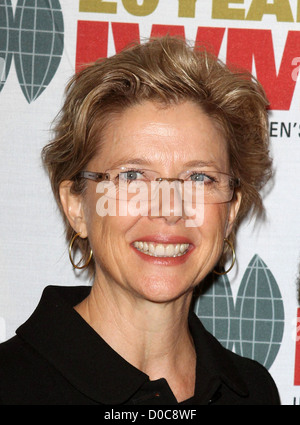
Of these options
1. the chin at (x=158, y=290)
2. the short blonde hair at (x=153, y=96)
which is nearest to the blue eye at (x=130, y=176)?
the short blonde hair at (x=153, y=96)

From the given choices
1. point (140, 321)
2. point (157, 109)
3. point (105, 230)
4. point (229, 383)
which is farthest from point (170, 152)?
point (229, 383)

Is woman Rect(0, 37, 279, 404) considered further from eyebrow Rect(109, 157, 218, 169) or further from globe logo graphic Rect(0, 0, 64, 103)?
globe logo graphic Rect(0, 0, 64, 103)

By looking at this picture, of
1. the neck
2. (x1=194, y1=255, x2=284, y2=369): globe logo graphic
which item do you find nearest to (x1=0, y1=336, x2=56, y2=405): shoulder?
the neck

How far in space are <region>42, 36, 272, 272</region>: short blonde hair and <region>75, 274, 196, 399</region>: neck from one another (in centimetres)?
29

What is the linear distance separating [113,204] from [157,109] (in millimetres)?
246

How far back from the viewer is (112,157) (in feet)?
5.14

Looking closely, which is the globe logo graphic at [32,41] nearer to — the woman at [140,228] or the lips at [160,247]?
the woman at [140,228]

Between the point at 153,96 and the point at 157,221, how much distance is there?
0.30 meters

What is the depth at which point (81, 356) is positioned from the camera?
1524mm

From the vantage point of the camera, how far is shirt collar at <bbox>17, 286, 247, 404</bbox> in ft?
4.88

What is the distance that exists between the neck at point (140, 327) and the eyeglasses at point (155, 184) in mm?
245
